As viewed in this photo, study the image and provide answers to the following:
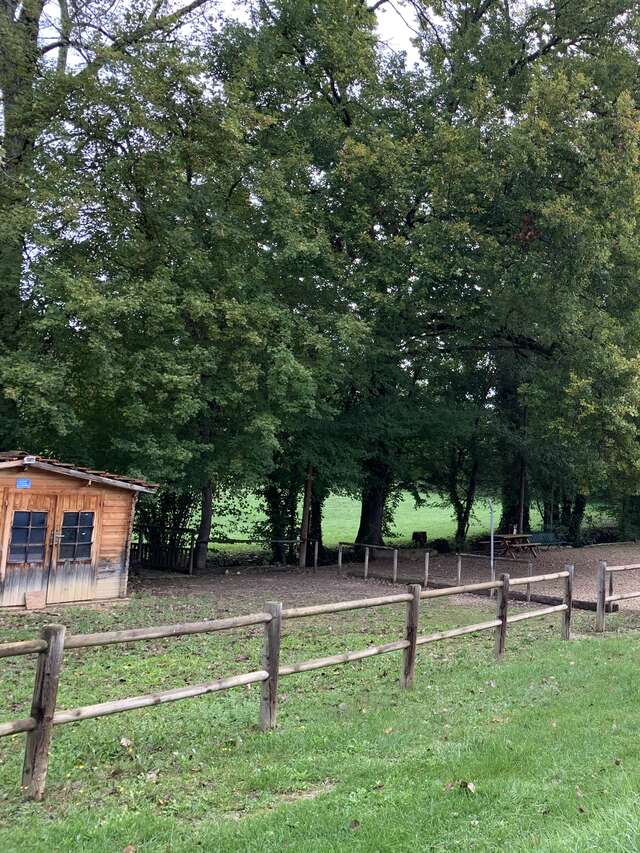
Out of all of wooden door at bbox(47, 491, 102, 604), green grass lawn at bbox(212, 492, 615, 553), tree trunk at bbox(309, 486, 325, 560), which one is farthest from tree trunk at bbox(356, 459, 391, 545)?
wooden door at bbox(47, 491, 102, 604)

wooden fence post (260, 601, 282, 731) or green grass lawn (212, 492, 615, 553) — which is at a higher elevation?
green grass lawn (212, 492, 615, 553)

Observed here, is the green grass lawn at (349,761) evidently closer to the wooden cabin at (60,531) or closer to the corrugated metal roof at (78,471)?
the wooden cabin at (60,531)

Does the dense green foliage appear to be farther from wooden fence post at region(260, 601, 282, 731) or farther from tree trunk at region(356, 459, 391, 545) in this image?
wooden fence post at region(260, 601, 282, 731)

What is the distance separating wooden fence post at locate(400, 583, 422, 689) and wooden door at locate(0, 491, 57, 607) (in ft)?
27.8

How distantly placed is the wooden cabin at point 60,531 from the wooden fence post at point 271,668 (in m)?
8.19

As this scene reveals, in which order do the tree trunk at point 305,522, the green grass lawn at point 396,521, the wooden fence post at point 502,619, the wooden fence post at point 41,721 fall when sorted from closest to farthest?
the wooden fence post at point 41,721 < the wooden fence post at point 502,619 < the tree trunk at point 305,522 < the green grass lawn at point 396,521

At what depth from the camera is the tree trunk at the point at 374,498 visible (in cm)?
2411

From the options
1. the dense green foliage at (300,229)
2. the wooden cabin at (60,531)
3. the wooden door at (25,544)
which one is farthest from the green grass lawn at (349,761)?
the dense green foliage at (300,229)

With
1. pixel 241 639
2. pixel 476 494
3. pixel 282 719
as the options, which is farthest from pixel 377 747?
pixel 476 494

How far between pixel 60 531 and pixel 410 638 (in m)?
8.67

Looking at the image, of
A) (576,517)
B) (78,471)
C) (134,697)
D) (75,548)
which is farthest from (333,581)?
(576,517)

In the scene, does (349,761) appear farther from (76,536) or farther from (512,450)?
(512,450)

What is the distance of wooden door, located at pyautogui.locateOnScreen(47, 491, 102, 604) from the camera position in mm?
13266

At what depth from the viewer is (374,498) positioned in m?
24.9
